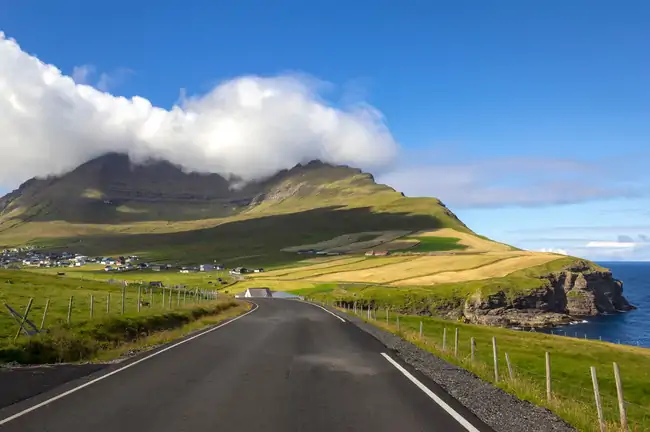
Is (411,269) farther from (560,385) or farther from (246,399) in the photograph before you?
(246,399)

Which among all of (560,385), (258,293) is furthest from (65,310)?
(258,293)

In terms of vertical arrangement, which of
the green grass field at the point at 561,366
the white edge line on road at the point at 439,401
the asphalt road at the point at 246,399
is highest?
the asphalt road at the point at 246,399

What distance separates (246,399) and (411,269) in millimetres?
138133

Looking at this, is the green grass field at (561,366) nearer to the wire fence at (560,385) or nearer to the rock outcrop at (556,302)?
the wire fence at (560,385)

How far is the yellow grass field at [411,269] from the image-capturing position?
135m

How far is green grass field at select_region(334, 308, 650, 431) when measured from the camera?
14633 mm

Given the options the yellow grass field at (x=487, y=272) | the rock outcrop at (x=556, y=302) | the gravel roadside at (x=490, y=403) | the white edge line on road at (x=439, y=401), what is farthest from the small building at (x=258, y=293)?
the white edge line on road at (x=439, y=401)

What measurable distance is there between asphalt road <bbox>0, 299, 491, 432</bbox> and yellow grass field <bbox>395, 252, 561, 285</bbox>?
108m

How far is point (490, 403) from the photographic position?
11.8 m

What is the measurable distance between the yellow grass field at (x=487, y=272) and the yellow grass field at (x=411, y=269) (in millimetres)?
4543

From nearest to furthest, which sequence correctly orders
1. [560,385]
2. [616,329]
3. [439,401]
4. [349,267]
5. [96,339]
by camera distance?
[439,401] < [96,339] < [560,385] < [616,329] < [349,267]

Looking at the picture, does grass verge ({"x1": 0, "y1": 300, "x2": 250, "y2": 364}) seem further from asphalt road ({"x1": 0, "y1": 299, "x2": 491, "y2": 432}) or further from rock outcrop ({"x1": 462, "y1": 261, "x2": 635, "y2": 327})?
rock outcrop ({"x1": 462, "y1": 261, "x2": 635, "y2": 327})

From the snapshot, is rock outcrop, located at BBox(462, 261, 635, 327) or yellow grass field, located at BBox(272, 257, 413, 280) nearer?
rock outcrop, located at BBox(462, 261, 635, 327)

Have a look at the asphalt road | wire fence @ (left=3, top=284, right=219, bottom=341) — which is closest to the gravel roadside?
the asphalt road
